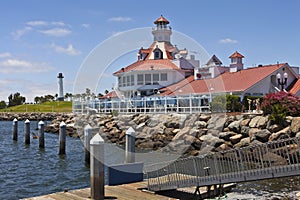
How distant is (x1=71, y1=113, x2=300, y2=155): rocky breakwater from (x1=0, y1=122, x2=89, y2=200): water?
17.1 ft

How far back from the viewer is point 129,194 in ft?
43.6

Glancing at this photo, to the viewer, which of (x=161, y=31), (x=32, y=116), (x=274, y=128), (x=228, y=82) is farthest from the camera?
(x=32, y=116)

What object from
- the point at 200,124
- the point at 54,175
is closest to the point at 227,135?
the point at 200,124

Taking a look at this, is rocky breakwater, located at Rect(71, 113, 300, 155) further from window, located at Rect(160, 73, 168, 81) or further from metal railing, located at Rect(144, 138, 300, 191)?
window, located at Rect(160, 73, 168, 81)

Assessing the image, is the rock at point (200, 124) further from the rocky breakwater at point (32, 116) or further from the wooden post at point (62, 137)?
the rocky breakwater at point (32, 116)

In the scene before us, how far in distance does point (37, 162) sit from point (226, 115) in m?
13.7

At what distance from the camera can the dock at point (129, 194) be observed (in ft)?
42.1

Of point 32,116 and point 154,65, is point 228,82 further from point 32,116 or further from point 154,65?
point 32,116

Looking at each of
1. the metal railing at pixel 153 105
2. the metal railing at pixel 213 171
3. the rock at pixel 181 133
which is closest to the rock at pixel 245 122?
the rock at pixel 181 133

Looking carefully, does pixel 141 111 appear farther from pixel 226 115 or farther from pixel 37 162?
pixel 37 162

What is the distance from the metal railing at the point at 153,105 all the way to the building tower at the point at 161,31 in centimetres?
1746

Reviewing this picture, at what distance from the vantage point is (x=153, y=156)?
27234 mm

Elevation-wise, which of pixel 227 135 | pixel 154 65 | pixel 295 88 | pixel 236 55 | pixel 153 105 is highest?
pixel 236 55

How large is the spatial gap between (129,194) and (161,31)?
46.5m
